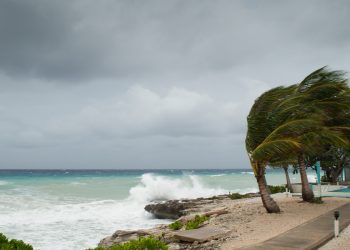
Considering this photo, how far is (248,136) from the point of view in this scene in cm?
1566

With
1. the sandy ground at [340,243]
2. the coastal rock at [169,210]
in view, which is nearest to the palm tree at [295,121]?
the sandy ground at [340,243]

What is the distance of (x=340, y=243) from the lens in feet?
32.4

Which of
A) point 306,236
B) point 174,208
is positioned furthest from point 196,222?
point 174,208

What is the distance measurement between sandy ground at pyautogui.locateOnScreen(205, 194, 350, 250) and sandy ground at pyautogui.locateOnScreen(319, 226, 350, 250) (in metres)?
1.68

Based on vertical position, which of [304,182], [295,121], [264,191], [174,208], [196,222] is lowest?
[174,208]

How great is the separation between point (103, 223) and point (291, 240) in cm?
1496

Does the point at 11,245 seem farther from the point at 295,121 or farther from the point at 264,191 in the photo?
the point at 295,121

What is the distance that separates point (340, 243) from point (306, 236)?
94 centimetres

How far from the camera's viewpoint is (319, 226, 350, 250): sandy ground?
944 centimetres

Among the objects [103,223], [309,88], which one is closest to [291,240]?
[309,88]

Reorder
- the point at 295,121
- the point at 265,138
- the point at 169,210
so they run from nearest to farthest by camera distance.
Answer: the point at 295,121 → the point at 265,138 → the point at 169,210

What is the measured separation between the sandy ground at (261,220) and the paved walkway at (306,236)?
454 millimetres

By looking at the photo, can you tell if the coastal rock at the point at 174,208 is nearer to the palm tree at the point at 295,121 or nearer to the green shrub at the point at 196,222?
the green shrub at the point at 196,222

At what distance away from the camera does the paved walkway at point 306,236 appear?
933 cm
